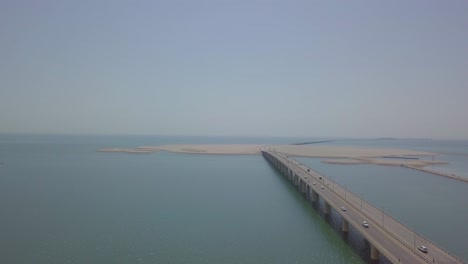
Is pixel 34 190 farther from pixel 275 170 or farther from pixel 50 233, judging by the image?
pixel 275 170

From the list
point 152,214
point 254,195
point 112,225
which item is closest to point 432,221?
point 254,195

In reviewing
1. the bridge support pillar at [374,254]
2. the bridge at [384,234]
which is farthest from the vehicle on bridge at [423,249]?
the bridge support pillar at [374,254]

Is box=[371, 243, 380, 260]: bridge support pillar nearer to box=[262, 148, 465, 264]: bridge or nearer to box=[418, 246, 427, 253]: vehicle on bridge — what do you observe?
box=[262, 148, 465, 264]: bridge

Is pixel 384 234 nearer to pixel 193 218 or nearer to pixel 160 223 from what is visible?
pixel 193 218

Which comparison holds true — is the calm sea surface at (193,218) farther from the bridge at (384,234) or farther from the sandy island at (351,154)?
the sandy island at (351,154)

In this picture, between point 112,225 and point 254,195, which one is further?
point 254,195

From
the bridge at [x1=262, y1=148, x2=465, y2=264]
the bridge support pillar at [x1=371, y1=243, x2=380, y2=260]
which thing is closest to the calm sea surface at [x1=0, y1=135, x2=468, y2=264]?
the bridge support pillar at [x1=371, y1=243, x2=380, y2=260]

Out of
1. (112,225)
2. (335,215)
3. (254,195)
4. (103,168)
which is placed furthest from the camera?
(103,168)
